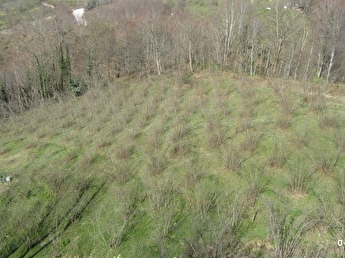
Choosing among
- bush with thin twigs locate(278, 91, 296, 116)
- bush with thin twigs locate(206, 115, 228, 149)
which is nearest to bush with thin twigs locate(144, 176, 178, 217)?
bush with thin twigs locate(206, 115, 228, 149)

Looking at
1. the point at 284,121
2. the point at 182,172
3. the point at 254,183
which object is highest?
the point at 284,121

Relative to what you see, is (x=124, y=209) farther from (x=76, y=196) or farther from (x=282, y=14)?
(x=282, y=14)

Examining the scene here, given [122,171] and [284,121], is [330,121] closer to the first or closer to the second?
[284,121]

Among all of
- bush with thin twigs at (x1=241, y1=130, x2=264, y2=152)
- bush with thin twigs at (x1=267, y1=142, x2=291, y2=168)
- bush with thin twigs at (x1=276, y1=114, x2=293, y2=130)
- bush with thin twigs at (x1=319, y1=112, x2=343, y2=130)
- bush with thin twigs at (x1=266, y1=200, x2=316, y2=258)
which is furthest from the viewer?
bush with thin twigs at (x1=276, y1=114, x2=293, y2=130)

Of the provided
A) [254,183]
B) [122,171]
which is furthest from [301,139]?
[122,171]

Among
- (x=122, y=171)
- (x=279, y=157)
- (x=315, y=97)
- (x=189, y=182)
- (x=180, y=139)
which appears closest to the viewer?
(x=189, y=182)

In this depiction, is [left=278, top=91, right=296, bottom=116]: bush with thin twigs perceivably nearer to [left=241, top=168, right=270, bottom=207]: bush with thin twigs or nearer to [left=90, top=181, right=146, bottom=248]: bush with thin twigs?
[left=241, top=168, right=270, bottom=207]: bush with thin twigs
